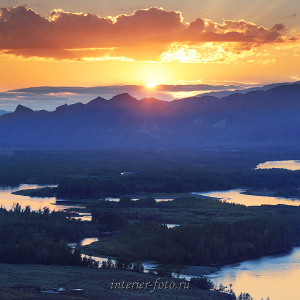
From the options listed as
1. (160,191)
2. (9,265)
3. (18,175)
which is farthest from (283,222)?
(18,175)

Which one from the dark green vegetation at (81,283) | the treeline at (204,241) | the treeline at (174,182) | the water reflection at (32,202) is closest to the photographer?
the dark green vegetation at (81,283)

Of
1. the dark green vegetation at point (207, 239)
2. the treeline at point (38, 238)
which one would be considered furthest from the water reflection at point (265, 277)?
the treeline at point (38, 238)

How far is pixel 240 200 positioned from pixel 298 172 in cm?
5767

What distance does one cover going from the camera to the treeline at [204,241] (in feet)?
263

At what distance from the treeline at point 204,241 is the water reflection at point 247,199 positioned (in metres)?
38.4

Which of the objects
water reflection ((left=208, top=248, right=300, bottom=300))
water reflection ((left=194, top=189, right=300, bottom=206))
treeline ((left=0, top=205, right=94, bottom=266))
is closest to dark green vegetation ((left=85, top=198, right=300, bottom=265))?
water reflection ((left=208, top=248, right=300, bottom=300))

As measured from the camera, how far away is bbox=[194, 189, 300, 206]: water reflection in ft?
445

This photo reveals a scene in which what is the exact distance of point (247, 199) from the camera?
142625 millimetres

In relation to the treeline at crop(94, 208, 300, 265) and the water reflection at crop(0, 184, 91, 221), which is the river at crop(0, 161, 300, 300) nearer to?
the treeline at crop(94, 208, 300, 265)

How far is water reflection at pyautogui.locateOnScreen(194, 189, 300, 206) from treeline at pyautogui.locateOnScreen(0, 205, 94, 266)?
147 feet

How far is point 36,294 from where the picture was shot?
56.2 metres

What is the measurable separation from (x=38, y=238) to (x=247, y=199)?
6932cm

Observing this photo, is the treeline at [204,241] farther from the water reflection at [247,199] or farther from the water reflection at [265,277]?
the water reflection at [247,199]

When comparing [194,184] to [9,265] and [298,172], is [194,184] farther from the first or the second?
[9,265]
